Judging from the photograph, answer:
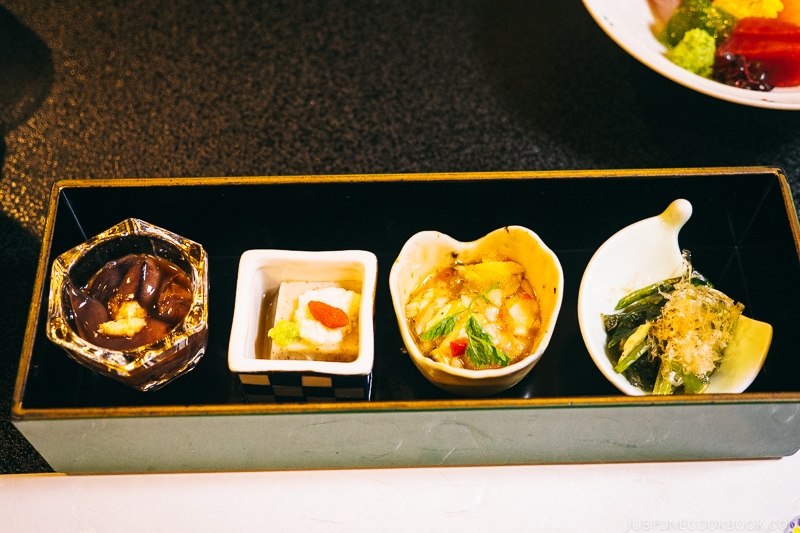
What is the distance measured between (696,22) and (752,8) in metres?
0.14

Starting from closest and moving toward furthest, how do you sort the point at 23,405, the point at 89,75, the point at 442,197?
the point at 23,405 → the point at 442,197 → the point at 89,75

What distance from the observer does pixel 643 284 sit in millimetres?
1303

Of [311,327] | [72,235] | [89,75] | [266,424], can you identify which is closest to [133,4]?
[89,75]

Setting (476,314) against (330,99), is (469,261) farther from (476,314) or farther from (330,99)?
(330,99)

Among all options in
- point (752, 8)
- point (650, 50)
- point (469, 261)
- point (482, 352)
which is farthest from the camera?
point (752, 8)

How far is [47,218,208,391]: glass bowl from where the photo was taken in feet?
3.59

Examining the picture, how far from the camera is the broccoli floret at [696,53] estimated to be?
147 cm

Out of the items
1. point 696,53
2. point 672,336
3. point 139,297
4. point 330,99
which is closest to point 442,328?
point 672,336

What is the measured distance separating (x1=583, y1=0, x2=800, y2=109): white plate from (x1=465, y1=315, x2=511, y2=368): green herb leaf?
2.09 ft

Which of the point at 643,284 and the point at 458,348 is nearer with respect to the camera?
the point at 458,348

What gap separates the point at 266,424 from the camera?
105 cm

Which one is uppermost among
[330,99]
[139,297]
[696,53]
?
[696,53]

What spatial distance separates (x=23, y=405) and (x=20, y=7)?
113 centimetres

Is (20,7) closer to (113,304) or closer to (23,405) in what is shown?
(113,304)
